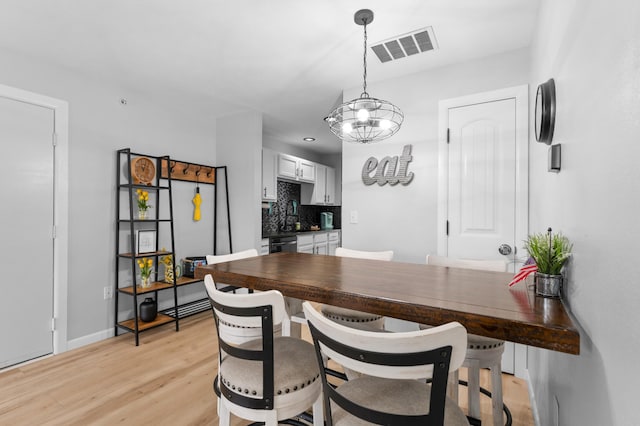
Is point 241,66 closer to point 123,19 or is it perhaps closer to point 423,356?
point 123,19

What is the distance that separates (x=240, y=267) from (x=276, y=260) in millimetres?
314

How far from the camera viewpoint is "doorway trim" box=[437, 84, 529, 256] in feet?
7.89

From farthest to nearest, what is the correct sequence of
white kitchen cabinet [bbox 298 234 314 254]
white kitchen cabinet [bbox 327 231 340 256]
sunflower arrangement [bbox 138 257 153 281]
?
white kitchen cabinet [bbox 327 231 340 256]
white kitchen cabinet [bbox 298 234 314 254]
sunflower arrangement [bbox 138 257 153 281]

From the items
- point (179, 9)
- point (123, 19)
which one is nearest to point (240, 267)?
point (179, 9)

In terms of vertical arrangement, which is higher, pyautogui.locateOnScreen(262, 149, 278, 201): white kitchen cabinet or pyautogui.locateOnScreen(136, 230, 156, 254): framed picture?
pyautogui.locateOnScreen(262, 149, 278, 201): white kitchen cabinet

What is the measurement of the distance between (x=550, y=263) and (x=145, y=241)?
332 centimetres

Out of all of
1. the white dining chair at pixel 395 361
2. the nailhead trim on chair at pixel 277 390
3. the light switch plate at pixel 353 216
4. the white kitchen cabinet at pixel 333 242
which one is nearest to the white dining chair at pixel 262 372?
the nailhead trim on chair at pixel 277 390

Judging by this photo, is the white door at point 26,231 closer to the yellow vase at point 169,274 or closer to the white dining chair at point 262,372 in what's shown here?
the yellow vase at point 169,274

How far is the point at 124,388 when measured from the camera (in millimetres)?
2197

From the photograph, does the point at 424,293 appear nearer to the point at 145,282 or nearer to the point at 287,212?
the point at 145,282

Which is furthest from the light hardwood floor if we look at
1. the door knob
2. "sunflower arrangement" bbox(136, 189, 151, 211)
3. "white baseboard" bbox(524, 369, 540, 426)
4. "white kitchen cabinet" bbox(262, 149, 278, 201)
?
"white kitchen cabinet" bbox(262, 149, 278, 201)

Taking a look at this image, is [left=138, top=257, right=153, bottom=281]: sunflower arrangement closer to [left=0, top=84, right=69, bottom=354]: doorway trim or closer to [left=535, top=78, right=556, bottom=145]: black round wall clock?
[left=0, top=84, right=69, bottom=354]: doorway trim

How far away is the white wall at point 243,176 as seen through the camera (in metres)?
3.95

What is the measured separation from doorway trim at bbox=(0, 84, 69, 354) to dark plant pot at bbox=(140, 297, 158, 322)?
1.94 ft
